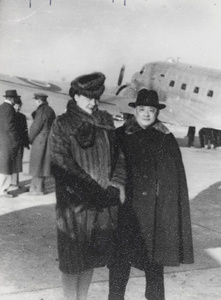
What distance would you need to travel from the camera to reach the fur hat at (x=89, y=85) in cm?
334

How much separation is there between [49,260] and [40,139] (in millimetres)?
4142

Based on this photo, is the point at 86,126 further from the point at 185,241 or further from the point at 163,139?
the point at 185,241

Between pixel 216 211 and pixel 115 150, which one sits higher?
pixel 115 150

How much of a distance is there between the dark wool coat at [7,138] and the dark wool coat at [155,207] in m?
4.78

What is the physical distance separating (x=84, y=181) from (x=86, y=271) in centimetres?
73

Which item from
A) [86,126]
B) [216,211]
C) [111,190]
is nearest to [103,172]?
[111,190]

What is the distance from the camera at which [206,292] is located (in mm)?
4422

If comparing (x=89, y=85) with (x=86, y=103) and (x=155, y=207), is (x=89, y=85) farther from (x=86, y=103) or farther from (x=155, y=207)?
(x=155, y=207)

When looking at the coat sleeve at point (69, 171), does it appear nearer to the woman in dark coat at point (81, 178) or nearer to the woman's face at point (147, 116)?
the woman in dark coat at point (81, 178)

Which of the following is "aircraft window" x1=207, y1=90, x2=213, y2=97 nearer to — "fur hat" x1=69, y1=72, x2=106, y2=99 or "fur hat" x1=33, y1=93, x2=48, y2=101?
"fur hat" x1=33, y1=93, x2=48, y2=101

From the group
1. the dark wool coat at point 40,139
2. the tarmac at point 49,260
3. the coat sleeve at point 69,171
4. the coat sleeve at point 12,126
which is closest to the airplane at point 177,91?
the dark wool coat at point 40,139

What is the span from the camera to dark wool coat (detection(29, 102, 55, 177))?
8766 millimetres

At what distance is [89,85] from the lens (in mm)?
3336

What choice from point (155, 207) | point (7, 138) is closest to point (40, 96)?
point (7, 138)
